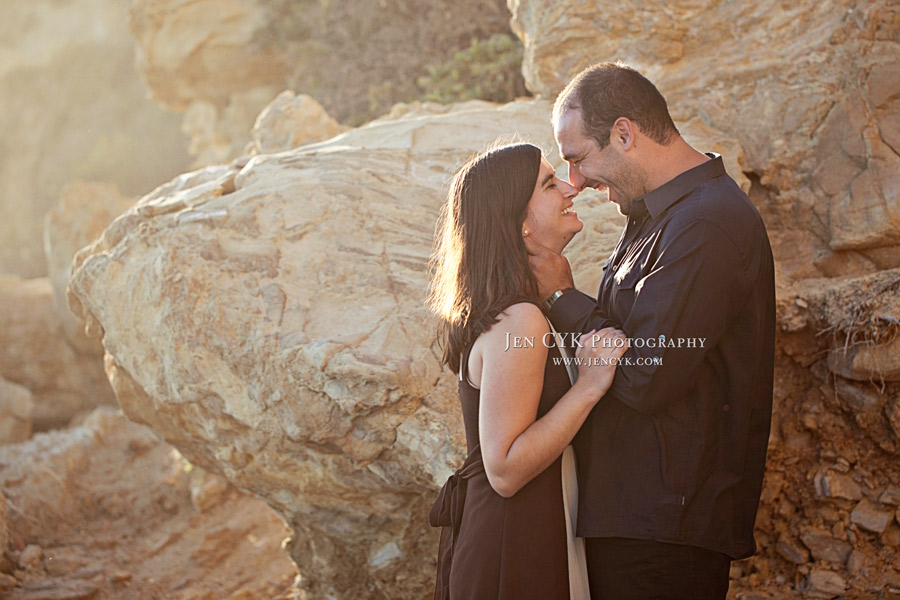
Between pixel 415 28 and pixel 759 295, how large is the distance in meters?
9.51

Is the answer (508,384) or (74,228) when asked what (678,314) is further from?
(74,228)

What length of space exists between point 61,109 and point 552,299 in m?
22.5

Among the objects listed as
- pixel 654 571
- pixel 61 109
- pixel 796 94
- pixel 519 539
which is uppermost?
pixel 61 109

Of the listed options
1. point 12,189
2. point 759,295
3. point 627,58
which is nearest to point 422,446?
point 759,295

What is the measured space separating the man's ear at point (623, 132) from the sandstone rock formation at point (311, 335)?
4.91ft

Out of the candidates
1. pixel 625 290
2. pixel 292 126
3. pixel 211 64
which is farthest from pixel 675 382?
pixel 211 64

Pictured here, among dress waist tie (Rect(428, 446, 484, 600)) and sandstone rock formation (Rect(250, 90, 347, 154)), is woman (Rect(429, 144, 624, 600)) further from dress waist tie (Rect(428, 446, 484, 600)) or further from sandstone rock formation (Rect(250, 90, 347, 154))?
sandstone rock formation (Rect(250, 90, 347, 154))

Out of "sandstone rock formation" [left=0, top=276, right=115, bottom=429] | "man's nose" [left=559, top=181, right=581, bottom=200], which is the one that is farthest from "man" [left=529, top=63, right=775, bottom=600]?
"sandstone rock formation" [left=0, top=276, right=115, bottom=429]

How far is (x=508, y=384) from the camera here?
7.54 ft

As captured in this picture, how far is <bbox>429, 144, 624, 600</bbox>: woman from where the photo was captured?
2.30 m

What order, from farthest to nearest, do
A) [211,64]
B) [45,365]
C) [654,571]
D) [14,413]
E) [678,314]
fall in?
1. [211,64]
2. [45,365]
3. [14,413]
4. [654,571]
5. [678,314]

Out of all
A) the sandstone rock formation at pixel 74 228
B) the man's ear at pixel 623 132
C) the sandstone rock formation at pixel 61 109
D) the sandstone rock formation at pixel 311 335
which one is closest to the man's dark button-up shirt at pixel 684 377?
the man's ear at pixel 623 132

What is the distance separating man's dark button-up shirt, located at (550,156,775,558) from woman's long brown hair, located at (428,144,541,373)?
0.21 meters

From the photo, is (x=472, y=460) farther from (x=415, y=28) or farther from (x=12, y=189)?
(x=12, y=189)
